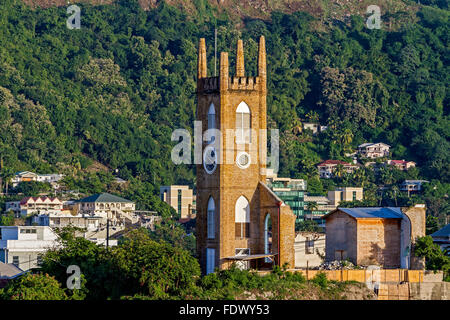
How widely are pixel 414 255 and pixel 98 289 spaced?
61.0 feet

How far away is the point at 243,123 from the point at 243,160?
2.09 metres

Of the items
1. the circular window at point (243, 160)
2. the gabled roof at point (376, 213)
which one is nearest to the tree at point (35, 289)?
the circular window at point (243, 160)

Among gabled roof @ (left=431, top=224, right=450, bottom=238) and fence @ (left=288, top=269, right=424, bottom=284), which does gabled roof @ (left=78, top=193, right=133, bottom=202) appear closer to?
gabled roof @ (left=431, top=224, right=450, bottom=238)

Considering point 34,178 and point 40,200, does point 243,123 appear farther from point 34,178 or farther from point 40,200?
point 34,178

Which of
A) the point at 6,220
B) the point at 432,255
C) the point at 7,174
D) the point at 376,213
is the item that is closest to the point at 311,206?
the point at 7,174

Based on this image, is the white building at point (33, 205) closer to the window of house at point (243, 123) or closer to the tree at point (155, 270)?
the window of house at point (243, 123)

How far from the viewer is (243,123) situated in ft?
244

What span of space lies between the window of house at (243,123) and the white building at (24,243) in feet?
151

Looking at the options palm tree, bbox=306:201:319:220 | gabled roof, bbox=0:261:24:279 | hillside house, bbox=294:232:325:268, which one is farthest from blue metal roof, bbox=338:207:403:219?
palm tree, bbox=306:201:319:220

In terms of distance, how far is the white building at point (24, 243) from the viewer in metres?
118

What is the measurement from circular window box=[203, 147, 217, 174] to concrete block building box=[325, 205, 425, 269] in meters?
9.14

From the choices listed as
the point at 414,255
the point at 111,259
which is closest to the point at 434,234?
the point at 414,255
